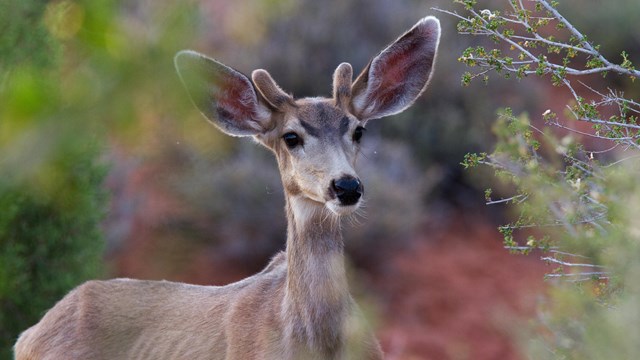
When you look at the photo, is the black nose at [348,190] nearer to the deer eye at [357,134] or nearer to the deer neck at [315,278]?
the deer neck at [315,278]

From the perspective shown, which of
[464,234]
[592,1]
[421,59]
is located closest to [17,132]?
[421,59]

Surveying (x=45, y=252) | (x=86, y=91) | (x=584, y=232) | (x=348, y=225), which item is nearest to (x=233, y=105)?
(x=584, y=232)

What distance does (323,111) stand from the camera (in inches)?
223

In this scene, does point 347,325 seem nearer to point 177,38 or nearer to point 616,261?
point 616,261

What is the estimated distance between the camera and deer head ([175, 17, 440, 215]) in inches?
208

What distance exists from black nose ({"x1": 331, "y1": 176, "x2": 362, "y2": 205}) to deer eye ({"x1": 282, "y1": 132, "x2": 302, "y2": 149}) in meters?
0.57

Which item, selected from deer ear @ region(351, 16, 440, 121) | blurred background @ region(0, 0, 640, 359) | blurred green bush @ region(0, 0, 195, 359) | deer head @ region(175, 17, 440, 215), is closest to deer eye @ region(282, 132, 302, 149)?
deer head @ region(175, 17, 440, 215)

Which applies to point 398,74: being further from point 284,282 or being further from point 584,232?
point 584,232

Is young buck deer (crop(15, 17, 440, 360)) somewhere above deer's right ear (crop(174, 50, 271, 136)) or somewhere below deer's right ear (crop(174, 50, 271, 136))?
below

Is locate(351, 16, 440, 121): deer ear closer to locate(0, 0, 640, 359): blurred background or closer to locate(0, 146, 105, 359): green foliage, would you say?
locate(0, 0, 640, 359): blurred background

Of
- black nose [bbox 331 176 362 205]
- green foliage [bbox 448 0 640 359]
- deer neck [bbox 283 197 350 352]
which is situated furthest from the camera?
deer neck [bbox 283 197 350 352]

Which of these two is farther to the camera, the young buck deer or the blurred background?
the blurred background

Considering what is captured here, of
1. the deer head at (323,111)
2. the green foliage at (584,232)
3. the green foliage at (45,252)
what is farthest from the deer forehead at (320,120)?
the green foliage at (45,252)

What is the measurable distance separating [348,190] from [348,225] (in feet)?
25.9
